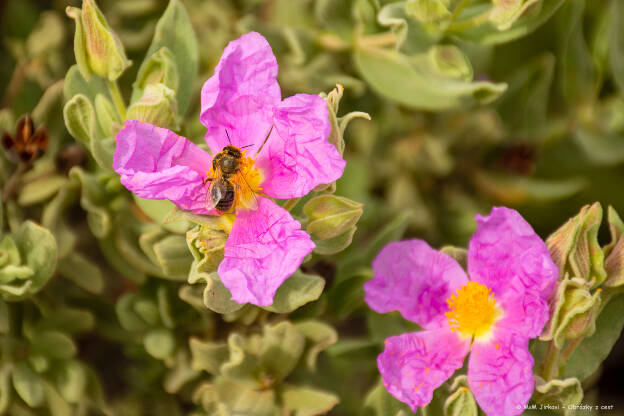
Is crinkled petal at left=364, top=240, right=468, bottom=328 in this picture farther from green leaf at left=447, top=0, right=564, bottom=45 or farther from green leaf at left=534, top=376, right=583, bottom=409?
green leaf at left=447, top=0, right=564, bottom=45

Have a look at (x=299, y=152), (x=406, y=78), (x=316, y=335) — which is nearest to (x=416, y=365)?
(x=316, y=335)

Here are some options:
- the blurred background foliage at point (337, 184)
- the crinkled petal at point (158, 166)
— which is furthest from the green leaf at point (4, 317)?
the crinkled petal at point (158, 166)

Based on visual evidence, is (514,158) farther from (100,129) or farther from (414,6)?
(100,129)

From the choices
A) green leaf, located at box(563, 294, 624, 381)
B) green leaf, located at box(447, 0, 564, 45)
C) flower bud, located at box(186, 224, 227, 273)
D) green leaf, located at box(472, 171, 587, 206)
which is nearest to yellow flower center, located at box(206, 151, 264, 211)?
flower bud, located at box(186, 224, 227, 273)

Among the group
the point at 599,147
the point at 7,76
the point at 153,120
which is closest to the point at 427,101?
the point at 599,147

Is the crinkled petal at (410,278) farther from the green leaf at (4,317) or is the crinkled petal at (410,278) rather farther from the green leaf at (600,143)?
the green leaf at (600,143)
